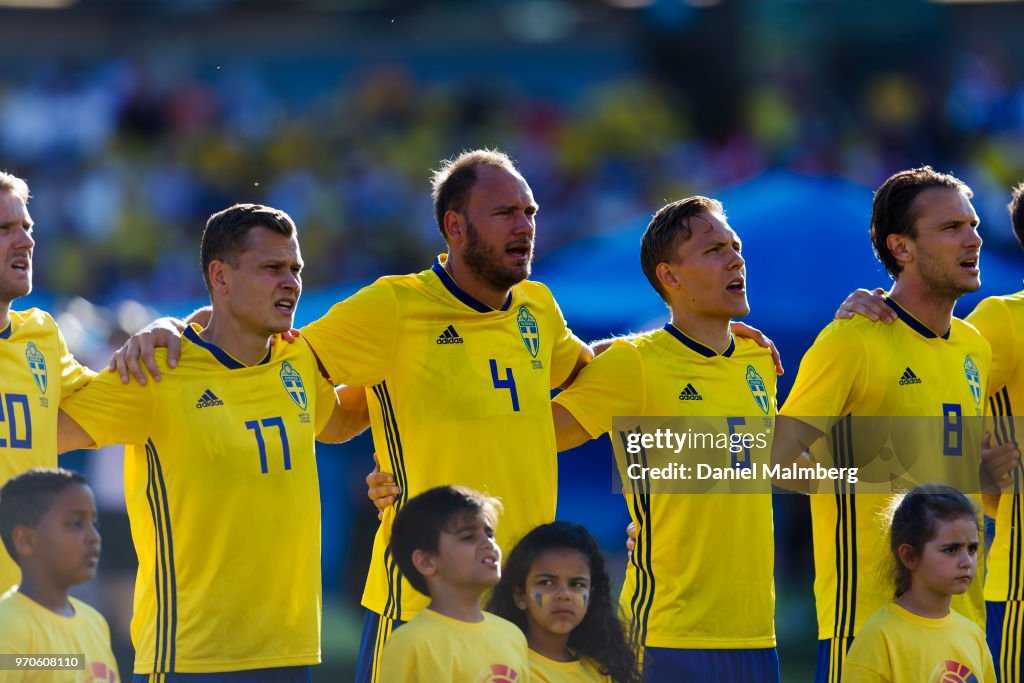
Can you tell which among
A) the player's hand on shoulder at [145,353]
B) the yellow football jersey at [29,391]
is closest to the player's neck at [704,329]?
the player's hand on shoulder at [145,353]

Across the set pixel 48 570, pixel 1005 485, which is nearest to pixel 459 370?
pixel 48 570

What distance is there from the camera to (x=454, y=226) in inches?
226

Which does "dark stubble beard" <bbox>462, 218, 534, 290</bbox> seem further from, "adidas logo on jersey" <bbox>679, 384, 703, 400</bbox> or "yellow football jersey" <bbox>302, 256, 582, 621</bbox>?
"adidas logo on jersey" <bbox>679, 384, 703, 400</bbox>

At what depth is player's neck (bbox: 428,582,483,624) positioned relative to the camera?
4977mm

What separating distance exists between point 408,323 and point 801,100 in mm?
12265

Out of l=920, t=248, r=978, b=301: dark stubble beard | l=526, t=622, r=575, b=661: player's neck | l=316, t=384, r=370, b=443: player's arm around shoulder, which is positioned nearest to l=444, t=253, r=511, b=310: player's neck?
l=316, t=384, r=370, b=443: player's arm around shoulder

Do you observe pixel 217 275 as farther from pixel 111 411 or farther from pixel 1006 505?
pixel 1006 505

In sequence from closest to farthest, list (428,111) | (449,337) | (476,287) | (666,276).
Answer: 1. (449,337)
2. (476,287)
3. (666,276)
4. (428,111)

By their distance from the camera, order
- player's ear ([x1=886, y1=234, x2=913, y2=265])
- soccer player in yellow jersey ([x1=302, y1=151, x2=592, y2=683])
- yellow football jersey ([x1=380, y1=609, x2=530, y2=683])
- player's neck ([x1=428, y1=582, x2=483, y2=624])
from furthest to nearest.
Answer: player's ear ([x1=886, y1=234, x2=913, y2=265]) → soccer player in yellow jersey ([x1=302, y1=151, x2=592, y2=683]) → player's neck ([x1=428, y1=582, x2=483, y2=624]) → yellow football jersey ([x1=380, y1=609, x2=530, y2=683])

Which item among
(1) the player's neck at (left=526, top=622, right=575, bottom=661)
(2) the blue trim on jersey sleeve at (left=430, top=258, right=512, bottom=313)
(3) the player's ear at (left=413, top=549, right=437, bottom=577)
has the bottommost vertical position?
(1) the player's neck at (left=526, top=622, right=575, bottom=661)

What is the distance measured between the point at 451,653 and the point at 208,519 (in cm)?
92

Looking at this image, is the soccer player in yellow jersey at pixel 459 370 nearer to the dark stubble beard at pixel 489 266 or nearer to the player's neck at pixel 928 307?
the dark stubble beard at pixel 489 266

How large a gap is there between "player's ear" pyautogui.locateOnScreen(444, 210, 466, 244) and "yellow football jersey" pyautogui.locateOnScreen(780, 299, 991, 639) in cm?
136

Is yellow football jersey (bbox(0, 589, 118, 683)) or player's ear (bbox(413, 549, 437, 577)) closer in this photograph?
yellow football jersey (bbox(0, 589, 118, 683))
